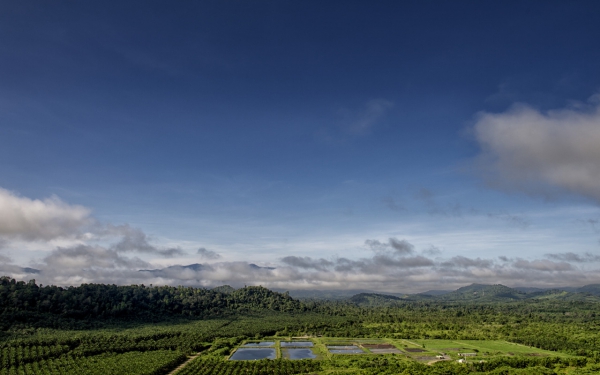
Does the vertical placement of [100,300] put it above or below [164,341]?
above

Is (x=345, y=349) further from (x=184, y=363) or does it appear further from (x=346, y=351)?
(x=184, y=363)

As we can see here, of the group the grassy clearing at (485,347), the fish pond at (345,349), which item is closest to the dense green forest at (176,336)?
the grassy clearing at (485,347)

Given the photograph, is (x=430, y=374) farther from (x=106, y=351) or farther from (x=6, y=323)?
(x=6, y=323)

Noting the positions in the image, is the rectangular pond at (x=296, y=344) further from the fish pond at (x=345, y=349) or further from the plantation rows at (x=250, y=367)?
the plantation rows at (x=250, y=367)

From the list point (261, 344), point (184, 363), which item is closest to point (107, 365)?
point (184, 363)

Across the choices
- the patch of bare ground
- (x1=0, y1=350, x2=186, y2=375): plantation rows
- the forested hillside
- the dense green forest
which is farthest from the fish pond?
the forested hillside

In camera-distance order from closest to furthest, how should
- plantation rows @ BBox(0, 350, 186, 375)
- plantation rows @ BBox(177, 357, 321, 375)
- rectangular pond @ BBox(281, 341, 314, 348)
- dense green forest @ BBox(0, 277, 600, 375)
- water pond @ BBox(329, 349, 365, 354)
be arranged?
plantation rows @ BBox(0, 350, 186, 375) → plantation rows @ BBox(177, 357, 321, 375) → dense green forest @ BBox(0, 277, 600, 375) → water pond @ BBox(329, 349, 365, 354) → rectangular pond @ BBox(281, 341, 314, 348)

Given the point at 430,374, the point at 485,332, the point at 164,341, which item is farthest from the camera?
the point at 485,332

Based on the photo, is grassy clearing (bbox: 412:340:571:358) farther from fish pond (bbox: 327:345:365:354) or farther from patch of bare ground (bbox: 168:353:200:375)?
patch of bare ground (bbox: 168:353:200:375)

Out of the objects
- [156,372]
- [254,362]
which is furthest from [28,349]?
[254,362]
